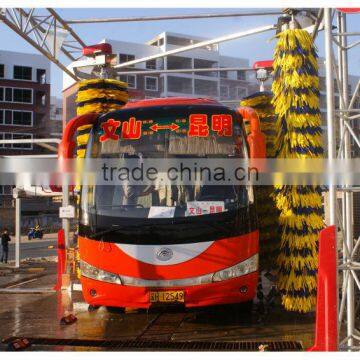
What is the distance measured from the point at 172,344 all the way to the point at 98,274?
128 cm

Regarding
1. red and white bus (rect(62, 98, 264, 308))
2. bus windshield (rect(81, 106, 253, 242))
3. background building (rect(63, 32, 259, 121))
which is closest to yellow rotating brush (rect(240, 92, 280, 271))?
red and white bus (rect(62, 98, 264, 308))

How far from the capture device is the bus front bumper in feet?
20.0

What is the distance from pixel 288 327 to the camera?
6.55 meters

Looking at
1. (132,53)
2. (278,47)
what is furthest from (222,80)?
(278,47)

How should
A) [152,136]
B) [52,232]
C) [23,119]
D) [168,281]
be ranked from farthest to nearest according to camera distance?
[23,119] → [52,232] → [152,136] → [168,281]

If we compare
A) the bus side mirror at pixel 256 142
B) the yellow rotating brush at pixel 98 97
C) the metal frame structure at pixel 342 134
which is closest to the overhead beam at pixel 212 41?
the yellow rotating brush at pixel 98 97

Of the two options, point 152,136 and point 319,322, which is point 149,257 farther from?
point 319,322

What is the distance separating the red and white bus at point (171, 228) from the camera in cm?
610

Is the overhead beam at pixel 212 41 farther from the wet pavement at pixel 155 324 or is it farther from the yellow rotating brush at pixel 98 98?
the wet pavement at pixel 155 324

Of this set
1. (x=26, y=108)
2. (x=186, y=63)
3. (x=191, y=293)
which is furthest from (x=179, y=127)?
(x=26, y=108)

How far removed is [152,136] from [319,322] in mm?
3113

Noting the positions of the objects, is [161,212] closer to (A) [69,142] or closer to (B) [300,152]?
(A) [69,142]

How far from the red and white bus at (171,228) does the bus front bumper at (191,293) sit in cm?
1

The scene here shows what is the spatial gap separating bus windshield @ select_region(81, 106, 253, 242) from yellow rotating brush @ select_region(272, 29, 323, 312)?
27.4 inches
